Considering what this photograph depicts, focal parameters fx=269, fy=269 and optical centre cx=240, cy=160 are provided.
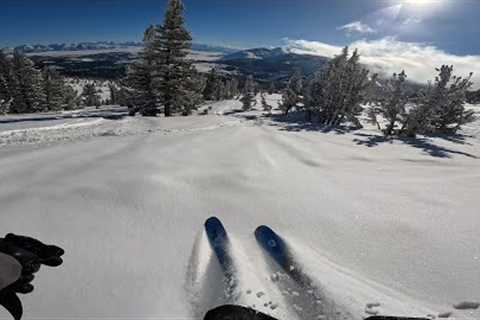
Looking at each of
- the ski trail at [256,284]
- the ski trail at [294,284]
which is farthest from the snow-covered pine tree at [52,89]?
the ski trail at [294,284]

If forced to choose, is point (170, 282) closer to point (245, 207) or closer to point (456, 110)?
point (245, 207)

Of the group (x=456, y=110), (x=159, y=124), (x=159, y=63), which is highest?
(x=159, y=63)

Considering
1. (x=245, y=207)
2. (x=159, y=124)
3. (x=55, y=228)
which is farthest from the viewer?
(x=159, y=124)

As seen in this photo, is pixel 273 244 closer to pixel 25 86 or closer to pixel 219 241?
pixel 219 241

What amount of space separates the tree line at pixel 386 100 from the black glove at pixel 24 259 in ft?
57.4

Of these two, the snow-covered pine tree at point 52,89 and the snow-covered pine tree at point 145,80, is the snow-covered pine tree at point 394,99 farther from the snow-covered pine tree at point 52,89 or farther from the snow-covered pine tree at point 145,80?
the snow-covered pine tree at point 52,89

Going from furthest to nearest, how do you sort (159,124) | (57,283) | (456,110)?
(456,110) → (159,124) → (57,283)

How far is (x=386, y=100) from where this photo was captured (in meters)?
17.0

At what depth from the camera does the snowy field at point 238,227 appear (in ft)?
8.57

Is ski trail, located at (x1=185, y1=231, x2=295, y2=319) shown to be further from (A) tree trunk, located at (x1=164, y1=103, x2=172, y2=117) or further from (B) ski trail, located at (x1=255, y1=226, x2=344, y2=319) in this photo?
(A) tree trunk, located at (x1=164, y1=103, x2=172, y2=117)

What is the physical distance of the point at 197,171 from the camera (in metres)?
5.62

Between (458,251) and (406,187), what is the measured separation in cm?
225

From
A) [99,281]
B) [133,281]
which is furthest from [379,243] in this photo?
[99,281]

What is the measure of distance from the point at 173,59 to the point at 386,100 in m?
15.1
